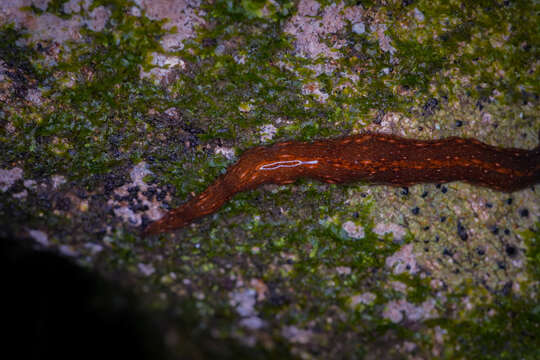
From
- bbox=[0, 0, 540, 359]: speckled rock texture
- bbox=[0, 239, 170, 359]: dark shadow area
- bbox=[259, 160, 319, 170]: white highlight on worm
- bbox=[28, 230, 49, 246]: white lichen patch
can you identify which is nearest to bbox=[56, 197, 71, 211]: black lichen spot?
bbox=[0, 0, 540, 359]: speckled rock texture

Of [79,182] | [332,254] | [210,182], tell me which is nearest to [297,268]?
[332,254]

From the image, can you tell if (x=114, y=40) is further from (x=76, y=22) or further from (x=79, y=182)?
(x=79, y=182)

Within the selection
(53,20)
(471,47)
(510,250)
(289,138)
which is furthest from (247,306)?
(471,47)

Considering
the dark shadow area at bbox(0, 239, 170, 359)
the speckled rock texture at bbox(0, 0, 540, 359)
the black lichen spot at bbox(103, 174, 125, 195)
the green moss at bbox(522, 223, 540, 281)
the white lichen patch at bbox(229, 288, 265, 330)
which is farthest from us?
the green moss at bbox(522, 223, 540, 281)

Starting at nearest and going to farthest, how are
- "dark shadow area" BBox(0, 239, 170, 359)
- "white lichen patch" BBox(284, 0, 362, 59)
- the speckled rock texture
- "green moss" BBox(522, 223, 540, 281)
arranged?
"dark shadow area" BBox(0, 239, 170, 359) → the speckled rock texture → "green moss" BBox(522, 223, 540, 281) → "white lichen patch" BBox(284, 0, 362, 59)

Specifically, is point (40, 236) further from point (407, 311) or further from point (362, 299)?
point (407, 311)

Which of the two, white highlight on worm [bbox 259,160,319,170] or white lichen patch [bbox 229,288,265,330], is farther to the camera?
white highlight on worm [bbox 259,160,319,170]

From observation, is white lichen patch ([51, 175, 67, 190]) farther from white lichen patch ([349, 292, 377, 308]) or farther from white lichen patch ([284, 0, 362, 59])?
white lichen patch ([349, 292, 377, 308])

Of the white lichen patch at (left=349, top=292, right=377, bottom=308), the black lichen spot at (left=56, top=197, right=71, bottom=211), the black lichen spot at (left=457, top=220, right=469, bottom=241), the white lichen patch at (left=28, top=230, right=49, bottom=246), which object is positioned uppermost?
the black lichen spot at (left=56, top=197, right=71, bottom=211)
